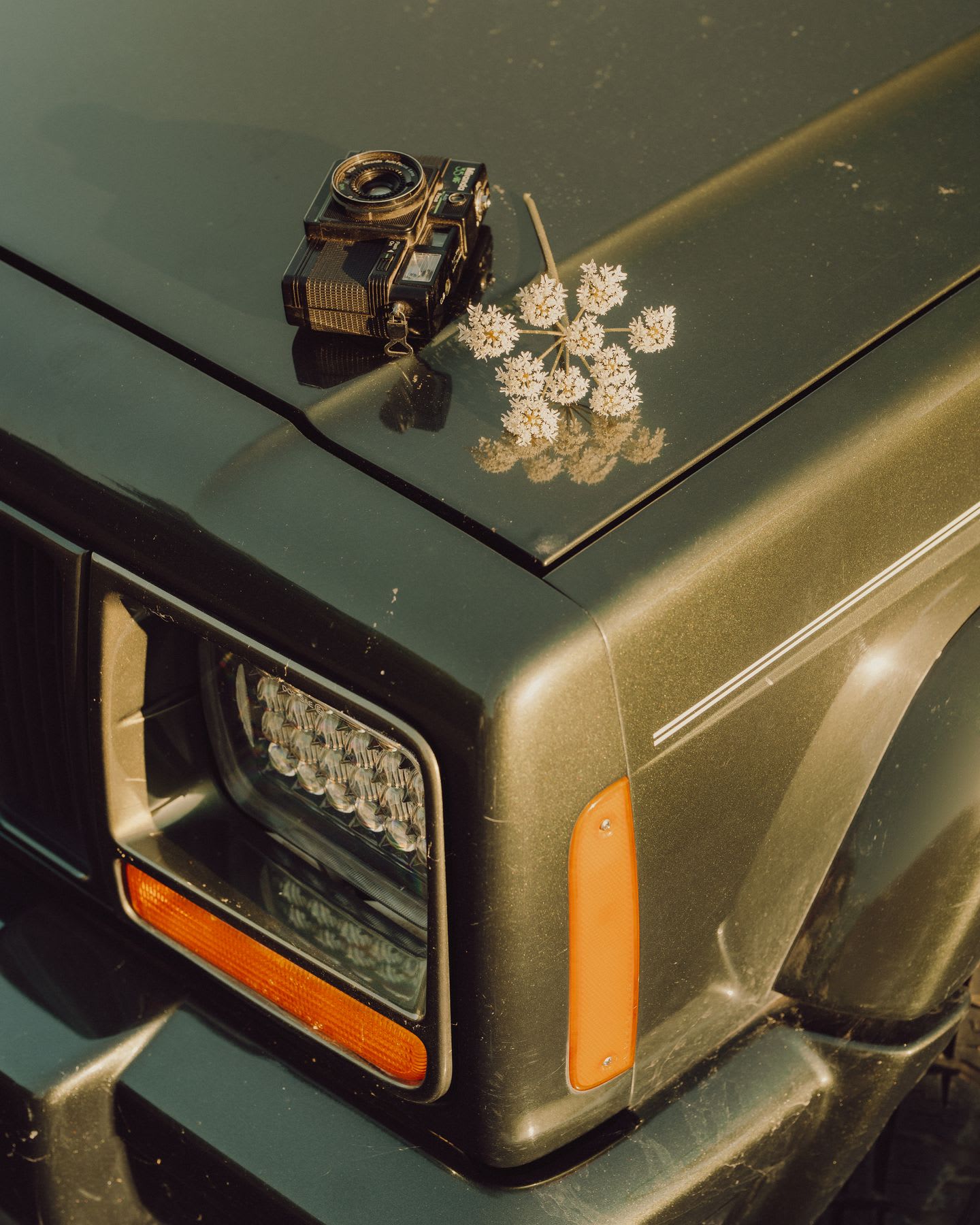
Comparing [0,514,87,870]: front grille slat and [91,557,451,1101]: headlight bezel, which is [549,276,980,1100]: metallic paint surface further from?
[0,514,87,870]: front grille slat

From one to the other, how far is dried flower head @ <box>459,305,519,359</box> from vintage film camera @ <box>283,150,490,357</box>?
5 centimetres

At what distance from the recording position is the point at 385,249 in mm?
1486

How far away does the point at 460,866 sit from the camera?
1.25 meters

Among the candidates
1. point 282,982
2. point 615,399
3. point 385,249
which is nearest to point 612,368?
point 615,399

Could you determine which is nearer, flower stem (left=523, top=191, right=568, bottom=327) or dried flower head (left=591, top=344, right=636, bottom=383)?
dried flower head (left=591, top=344, right=636, bottom=383)

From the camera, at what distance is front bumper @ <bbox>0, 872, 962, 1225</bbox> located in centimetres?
145

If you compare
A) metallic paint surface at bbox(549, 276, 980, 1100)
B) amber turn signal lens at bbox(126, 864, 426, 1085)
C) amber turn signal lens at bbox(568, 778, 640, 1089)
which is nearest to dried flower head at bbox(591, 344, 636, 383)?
metallic paint surface at bbox(549, 276, 980, 1100)

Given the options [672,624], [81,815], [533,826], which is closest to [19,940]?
[81,815]

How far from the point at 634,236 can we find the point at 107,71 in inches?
32.4

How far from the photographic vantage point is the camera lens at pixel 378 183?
4.87 ft

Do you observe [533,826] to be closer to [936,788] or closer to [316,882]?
[316,882]

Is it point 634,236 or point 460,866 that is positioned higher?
point 634,236

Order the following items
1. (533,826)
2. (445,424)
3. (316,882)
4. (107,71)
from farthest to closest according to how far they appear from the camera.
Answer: (107,71) → (316,882) → (445,424) → (533,826)

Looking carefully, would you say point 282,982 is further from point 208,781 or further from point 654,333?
point 654,333
